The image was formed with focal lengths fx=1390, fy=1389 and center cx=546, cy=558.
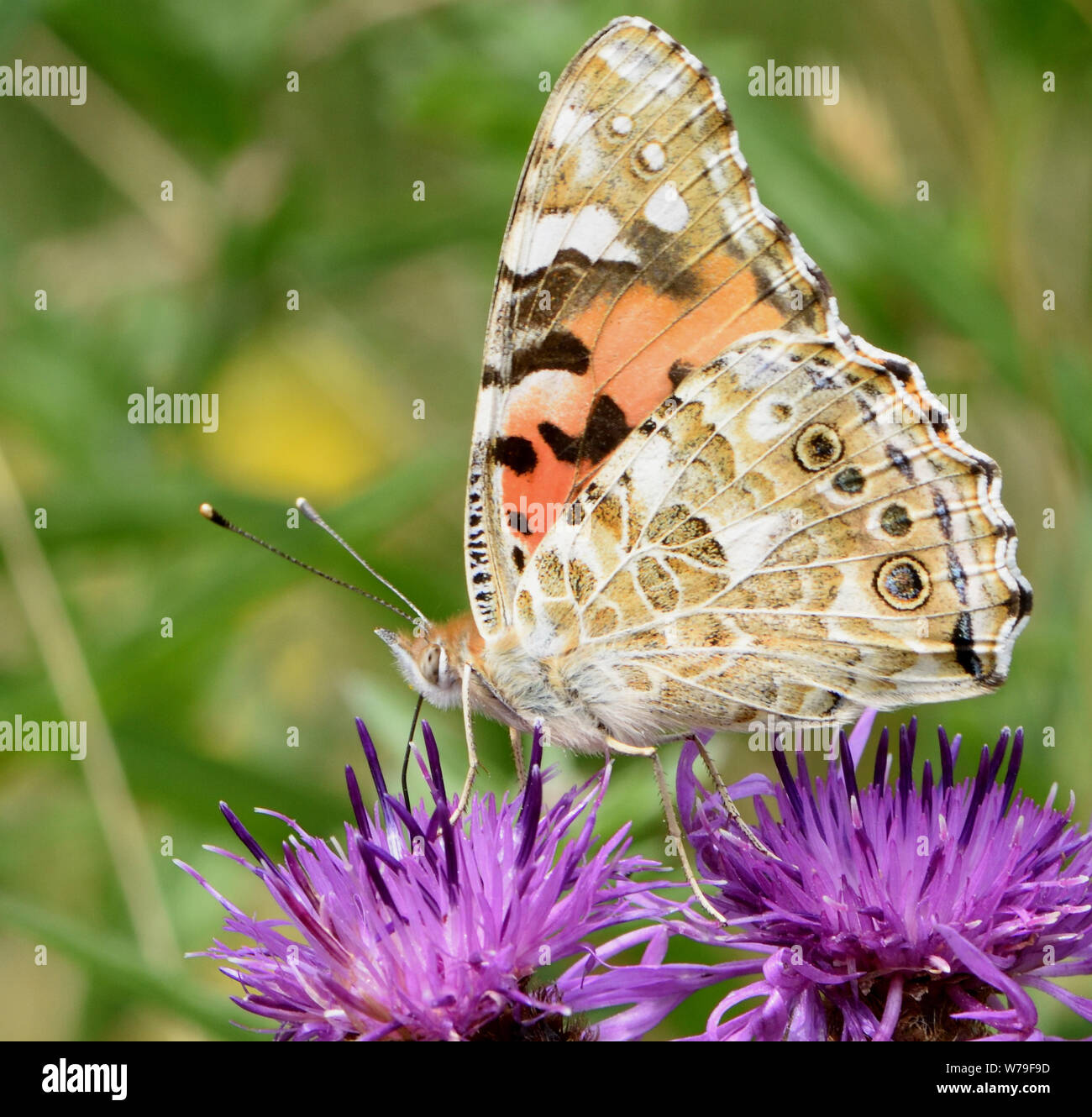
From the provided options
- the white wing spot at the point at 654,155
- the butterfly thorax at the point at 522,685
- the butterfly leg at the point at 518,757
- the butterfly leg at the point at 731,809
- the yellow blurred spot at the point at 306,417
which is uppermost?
the yellow blurred spot at the point at 306,417

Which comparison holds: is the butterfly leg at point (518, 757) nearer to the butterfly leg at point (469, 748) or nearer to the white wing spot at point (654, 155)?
the butterfly leg at point (469, 748)

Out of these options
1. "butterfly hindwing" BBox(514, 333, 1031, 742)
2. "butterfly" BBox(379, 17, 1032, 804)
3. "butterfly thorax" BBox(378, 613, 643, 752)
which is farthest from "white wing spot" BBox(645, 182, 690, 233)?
"butterfly thorax" BBox(378, 613, 643, 752)

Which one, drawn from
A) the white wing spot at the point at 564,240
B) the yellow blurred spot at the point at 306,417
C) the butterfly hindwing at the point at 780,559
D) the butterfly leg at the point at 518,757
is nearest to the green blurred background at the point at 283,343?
the yellow blurred spot at the point at 306,417

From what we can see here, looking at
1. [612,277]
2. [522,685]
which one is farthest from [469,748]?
[612,277]

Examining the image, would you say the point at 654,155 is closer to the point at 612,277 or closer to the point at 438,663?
the point at 612,277

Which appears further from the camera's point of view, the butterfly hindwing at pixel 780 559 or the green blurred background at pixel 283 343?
the green blurred background at pixel 283 343

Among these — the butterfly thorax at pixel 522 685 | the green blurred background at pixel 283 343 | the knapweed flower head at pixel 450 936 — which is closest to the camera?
the knapweed flower head at pixel 450 936

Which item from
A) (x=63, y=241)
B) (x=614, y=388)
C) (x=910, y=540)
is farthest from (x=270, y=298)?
(x=910, y=540)
